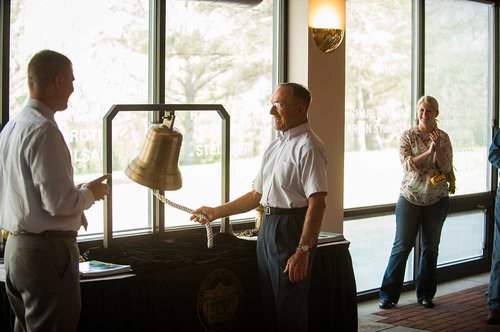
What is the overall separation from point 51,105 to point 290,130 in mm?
1465

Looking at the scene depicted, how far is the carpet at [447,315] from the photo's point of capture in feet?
18.4

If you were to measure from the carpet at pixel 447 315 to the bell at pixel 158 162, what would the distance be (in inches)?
98.9

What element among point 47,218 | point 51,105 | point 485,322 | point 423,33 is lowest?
point 485,322

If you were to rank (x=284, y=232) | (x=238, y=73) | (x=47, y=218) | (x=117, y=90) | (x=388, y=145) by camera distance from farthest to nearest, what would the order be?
1. (x=388, y=145)
2. (x=238, y=73)
3. (x=117, y=90)
4. (x=284, y=232)
5. (x=47, y=218)

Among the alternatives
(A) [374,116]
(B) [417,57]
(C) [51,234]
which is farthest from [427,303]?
(C) [51,234]

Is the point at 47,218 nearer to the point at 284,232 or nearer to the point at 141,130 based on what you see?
the point at 284,232

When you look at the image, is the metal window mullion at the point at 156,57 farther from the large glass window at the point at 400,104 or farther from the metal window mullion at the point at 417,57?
the metal window mullion at the point at 417,57

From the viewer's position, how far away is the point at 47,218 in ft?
9.98

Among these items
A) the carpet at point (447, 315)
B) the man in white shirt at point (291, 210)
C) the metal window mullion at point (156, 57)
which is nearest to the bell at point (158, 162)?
the man in white shirt at point (291, 210)

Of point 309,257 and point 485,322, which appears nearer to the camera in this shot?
point 309,257

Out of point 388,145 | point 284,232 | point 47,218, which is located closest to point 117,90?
point 284,232

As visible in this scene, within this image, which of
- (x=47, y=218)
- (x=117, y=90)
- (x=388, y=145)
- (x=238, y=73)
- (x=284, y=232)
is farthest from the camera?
(x=388, y=145)

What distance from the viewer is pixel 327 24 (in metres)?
5.36

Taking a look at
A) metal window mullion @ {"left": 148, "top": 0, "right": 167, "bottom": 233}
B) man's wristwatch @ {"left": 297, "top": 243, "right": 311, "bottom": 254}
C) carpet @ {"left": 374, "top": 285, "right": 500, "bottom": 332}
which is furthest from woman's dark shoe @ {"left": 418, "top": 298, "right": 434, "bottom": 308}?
man's wristwatch @ {"left": 297, "top": 243, "right": 311, "bottom": 254}
